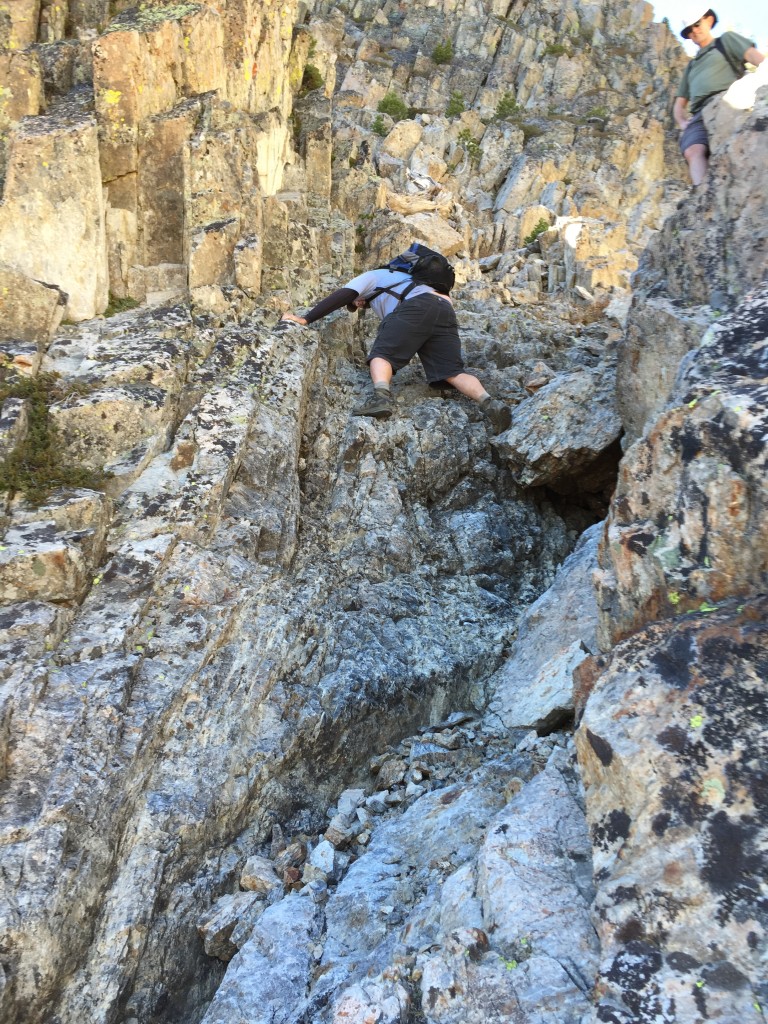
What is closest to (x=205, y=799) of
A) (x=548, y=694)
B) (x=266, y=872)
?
(x=266, y=872)

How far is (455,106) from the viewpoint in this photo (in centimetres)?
3706

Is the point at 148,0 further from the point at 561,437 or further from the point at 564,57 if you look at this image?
the point at 564,57

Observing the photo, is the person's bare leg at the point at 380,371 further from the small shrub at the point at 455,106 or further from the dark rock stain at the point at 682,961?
the small shrub at the point at 455,106

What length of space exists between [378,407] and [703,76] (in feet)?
17.9

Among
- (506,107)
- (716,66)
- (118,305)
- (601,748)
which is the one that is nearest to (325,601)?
(601,748)

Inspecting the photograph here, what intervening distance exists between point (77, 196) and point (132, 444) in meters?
3.73

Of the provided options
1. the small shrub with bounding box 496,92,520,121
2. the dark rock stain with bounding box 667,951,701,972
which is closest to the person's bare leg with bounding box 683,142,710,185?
the dark rock stain with bounding box 667,951,701,972

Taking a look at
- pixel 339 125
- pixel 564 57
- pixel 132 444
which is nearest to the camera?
pixel 132 444

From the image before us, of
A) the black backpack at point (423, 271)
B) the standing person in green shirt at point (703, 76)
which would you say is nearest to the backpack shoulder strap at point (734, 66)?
the standing person in green shirt at point (703, 76)

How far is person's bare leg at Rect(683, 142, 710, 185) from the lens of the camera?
8008 mm

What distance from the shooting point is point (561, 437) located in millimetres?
9125

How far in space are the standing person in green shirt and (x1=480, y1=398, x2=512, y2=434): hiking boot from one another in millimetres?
3619

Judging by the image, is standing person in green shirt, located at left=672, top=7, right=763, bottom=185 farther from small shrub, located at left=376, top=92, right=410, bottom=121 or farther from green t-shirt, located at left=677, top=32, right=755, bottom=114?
small shrub, located at left=376, top=92, right=410, bottom=121

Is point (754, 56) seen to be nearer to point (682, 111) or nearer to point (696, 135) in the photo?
point (682, 111)
